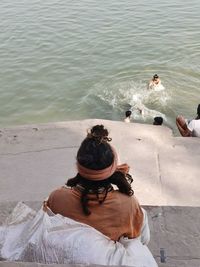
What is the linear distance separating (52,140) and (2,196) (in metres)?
1.97

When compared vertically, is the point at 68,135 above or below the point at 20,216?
below

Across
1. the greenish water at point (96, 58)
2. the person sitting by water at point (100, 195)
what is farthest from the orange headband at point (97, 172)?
the greenish water at point (96, 58)

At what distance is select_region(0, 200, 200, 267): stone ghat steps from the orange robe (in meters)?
0.94

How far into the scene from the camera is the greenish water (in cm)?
1159

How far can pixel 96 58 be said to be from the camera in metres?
14.1

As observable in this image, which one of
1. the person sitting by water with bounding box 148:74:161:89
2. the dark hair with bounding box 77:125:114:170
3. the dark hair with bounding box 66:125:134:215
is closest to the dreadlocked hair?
the dark hair with bounding box 66:125:134:215

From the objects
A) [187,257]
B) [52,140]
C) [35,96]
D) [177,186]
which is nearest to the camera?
[187,257]

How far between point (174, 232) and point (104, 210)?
4.91ft

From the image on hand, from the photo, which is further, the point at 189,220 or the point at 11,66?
the point at 11,66

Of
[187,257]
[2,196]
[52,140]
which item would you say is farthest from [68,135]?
[187,257]

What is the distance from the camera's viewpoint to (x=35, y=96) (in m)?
12.3

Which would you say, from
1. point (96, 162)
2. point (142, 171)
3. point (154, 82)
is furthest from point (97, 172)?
point (154, 82)

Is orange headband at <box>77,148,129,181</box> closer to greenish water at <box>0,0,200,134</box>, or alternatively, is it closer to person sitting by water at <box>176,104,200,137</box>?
person sitting by water at <box>176,104,200,137</box>

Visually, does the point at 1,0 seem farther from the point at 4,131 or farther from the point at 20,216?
the point at 20,216
